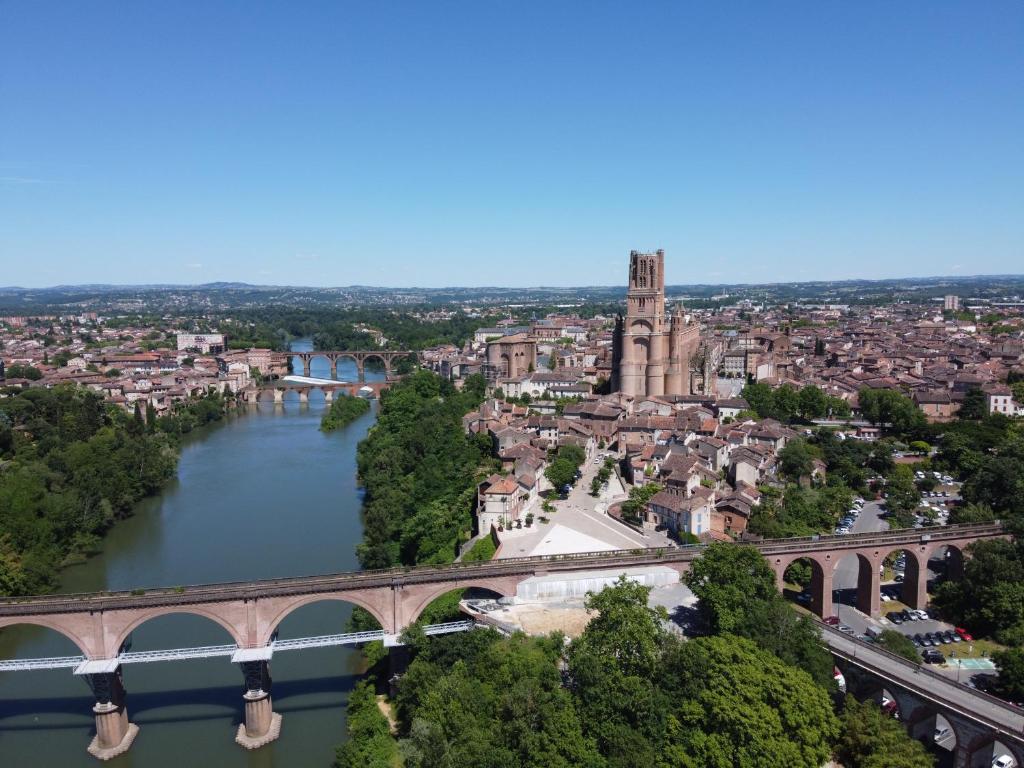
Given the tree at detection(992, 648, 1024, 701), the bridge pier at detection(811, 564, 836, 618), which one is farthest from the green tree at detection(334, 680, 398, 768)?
the tree at detection(992, 648, 1024, 701)

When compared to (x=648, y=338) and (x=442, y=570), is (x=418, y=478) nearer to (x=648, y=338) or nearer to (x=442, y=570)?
(x=442, y=570)

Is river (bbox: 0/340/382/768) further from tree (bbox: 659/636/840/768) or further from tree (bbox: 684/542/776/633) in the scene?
tree (bbox: 684/542/776/633)

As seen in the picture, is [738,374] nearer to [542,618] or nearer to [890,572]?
[890,572]

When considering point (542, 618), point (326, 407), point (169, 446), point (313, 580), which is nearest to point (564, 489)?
point (542, 618)

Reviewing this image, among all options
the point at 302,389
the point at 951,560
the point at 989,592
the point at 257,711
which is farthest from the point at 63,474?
the point at 302,389

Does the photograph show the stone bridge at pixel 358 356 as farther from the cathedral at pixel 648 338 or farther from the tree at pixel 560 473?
the tree at pixel 560 473
